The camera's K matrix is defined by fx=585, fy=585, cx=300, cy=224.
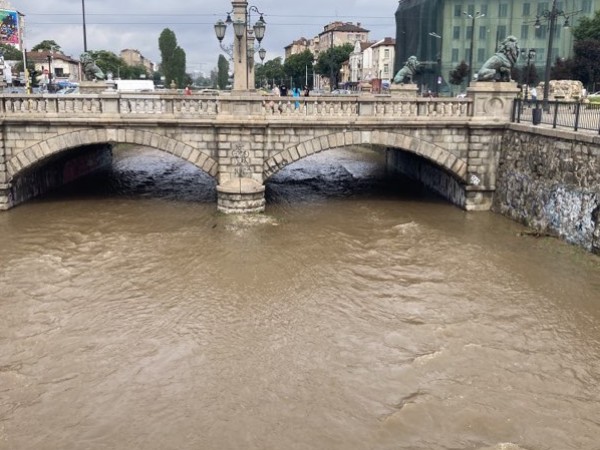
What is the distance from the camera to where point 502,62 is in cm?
2011

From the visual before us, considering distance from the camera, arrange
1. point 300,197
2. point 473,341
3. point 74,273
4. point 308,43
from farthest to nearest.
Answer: point 308,43 → point 300,197 → point 74,273 → point 473,341

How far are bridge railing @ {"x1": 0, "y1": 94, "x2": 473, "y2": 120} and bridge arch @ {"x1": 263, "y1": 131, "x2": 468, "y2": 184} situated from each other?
683 mm

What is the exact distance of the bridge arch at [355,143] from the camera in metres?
20.4

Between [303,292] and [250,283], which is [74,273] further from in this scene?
[303,292]

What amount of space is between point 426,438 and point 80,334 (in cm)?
718

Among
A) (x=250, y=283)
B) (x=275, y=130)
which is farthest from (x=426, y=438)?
(x=275, y=130)

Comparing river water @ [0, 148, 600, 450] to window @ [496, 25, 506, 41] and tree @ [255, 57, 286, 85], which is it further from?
tree @ [255, 57, 286, 85]

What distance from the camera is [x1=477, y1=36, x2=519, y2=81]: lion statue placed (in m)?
20.1

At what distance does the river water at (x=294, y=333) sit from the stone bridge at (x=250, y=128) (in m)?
1.85

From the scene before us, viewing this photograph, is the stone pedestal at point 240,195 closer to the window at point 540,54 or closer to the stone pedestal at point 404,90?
the stone pedestal at point 404,90

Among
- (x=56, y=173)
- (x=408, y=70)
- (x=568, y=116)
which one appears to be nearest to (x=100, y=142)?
(x=56, y=173)

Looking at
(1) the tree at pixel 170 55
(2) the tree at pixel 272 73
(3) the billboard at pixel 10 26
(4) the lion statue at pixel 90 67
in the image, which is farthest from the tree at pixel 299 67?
(4) the lion statue at pixel 90 67

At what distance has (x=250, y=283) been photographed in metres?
14.7

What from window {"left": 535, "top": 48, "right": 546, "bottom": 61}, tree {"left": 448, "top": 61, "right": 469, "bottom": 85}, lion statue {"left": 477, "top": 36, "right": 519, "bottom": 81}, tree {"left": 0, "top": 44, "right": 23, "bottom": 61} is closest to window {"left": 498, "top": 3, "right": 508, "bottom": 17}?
window {"left": 535, "top": 48, "right": 546, "bottom": 61}
